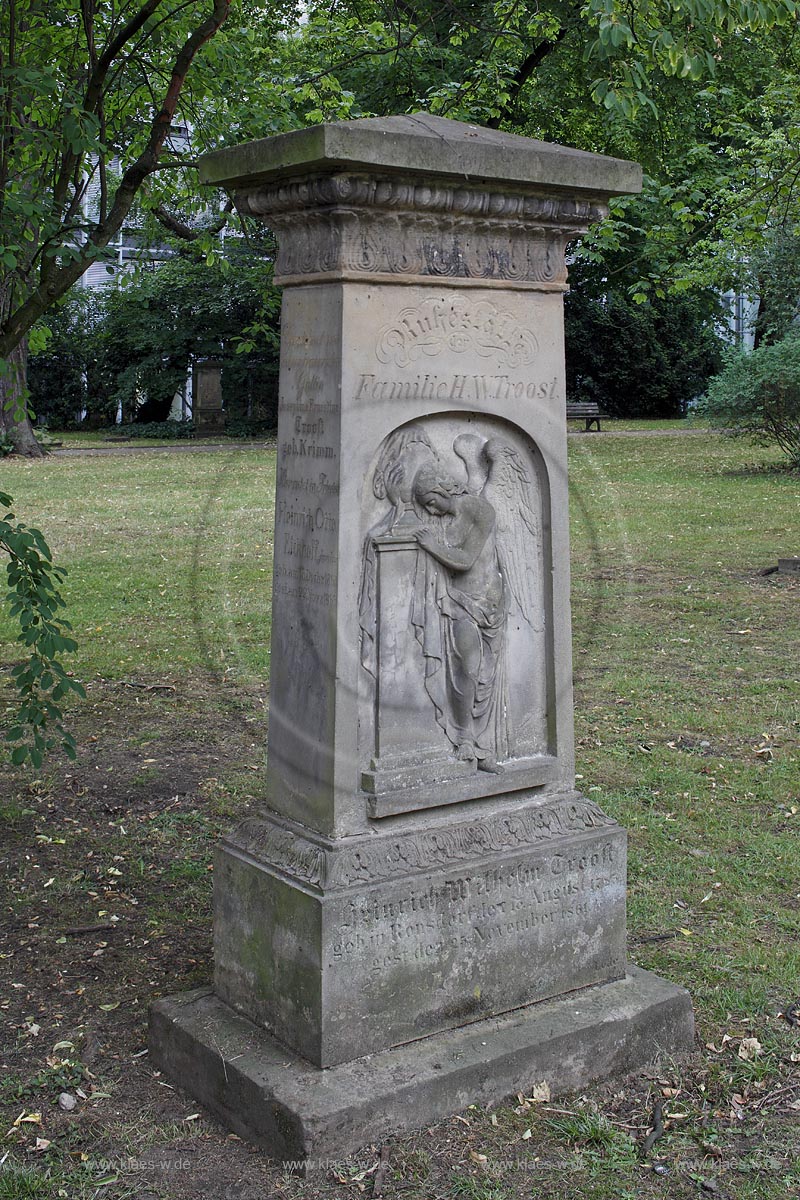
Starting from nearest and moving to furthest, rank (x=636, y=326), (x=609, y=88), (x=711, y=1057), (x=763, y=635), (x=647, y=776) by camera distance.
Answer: (x=711, y=1057) → (x=609, y=88) → (x=647, y=776) → (x=763, y=635) → (x=636, y=326)

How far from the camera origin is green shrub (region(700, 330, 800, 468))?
17.5 metres

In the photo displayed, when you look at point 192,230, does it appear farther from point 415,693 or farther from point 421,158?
point 415,693

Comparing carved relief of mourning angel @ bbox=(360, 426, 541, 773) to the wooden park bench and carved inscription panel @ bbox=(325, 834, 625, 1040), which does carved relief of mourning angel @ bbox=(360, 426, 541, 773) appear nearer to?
carved inscription panel @ bbox=(325, 834, 625, 1040)

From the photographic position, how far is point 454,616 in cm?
389

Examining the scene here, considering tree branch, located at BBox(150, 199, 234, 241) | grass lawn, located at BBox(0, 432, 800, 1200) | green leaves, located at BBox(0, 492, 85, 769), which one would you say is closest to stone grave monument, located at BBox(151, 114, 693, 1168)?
grass lawn, located at BBox(0, 432, 800, 1200)

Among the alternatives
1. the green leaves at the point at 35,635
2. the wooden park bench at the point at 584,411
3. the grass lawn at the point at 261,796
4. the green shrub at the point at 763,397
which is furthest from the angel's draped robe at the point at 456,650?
the wooden park bench at the point at 584,411

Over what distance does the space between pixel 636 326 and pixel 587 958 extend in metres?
28.0

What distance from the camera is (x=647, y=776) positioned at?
21.4ft

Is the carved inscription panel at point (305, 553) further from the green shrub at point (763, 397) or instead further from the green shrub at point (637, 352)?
the green shrub at point (637, 352)

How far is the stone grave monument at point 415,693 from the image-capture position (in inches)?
139

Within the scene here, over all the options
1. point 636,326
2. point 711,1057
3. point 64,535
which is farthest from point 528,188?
point 636,326

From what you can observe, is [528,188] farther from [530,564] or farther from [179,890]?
[179,890]

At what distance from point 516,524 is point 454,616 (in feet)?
1.23

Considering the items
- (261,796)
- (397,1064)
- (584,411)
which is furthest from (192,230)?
(584,411)
